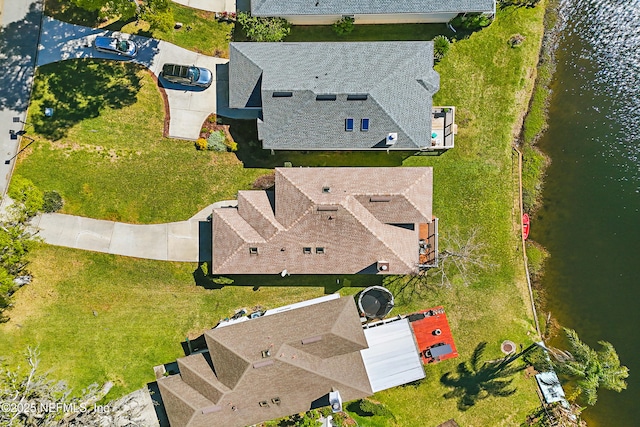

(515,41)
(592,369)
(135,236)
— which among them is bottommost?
(592,369)

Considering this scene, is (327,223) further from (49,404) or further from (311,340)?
(49,404)

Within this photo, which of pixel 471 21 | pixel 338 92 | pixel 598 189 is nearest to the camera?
pixel 338 92

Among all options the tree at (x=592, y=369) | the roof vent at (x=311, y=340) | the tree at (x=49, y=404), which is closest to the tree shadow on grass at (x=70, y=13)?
the tree at (x=49, y=404)

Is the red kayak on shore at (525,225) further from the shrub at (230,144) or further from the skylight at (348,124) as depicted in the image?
the shrub at (230,144)

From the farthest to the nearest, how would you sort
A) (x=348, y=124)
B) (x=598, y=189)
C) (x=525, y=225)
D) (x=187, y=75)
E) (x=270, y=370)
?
(x=598, y=189) → (x=525, y=225) → (x=187, y=75) → (x=348, y=124) → (x=270, y=370)

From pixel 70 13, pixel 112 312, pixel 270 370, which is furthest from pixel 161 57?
pixel 270 370

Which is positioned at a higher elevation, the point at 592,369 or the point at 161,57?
the point at 161,57

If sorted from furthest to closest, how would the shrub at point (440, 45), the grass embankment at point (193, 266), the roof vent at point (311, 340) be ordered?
the shrub at point (440, 45)
the grass embankment at point (193, 266)
the roof vent at point (311, 340)
